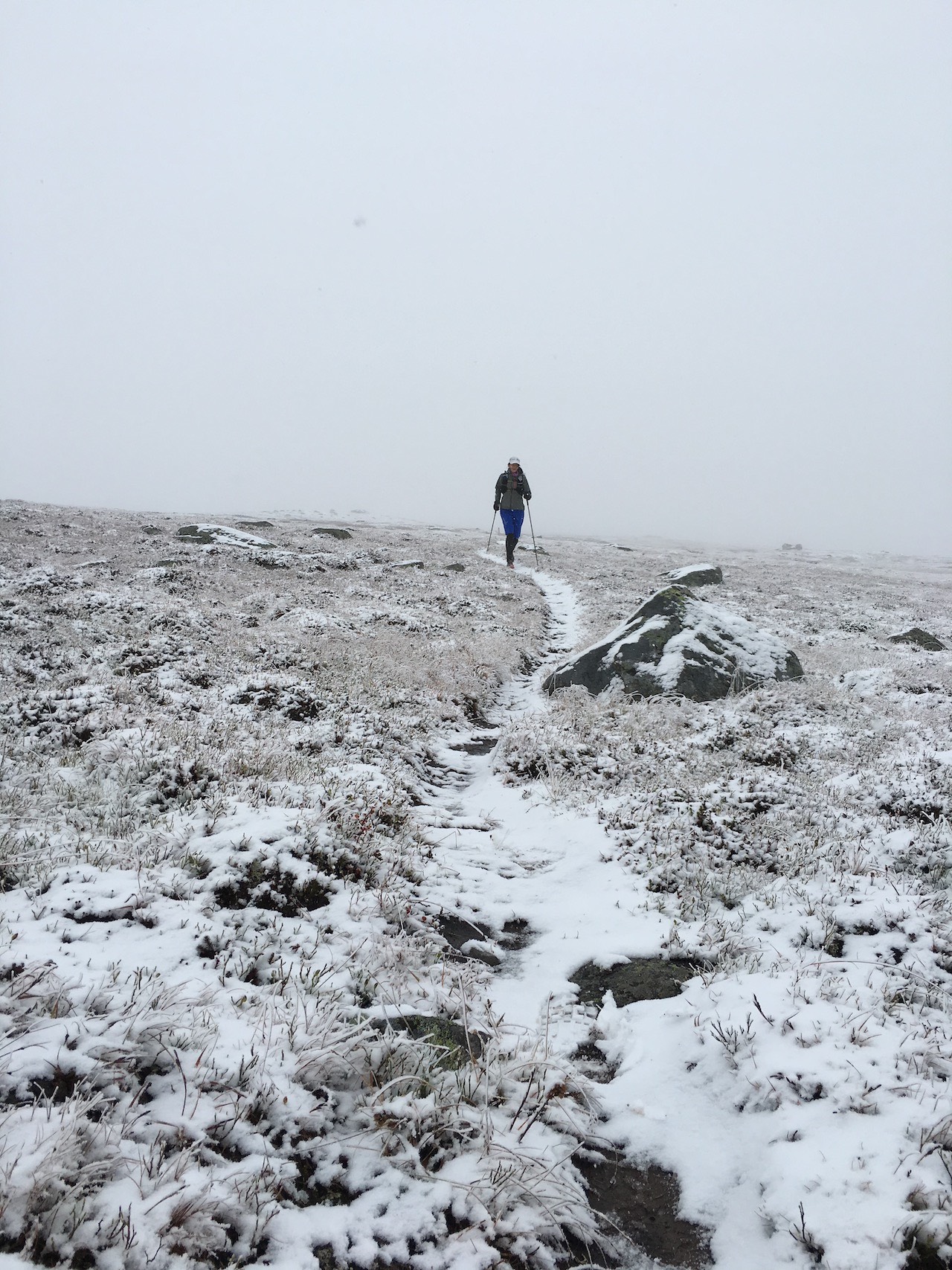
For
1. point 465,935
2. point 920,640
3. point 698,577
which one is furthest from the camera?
point 698,577

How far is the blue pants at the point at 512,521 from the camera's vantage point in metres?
26.9

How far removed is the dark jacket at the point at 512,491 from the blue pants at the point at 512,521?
30 cm

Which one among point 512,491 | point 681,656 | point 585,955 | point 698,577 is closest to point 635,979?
point 585,955

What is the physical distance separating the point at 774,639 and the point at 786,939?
980 cm

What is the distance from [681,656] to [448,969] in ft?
28.2

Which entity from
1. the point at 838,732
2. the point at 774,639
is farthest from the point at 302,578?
the point at 838,732

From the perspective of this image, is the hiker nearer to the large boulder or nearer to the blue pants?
the blue pants

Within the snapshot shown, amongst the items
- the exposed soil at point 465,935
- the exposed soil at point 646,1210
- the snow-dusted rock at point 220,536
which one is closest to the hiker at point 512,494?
the snow-dusted rock at point 220,536

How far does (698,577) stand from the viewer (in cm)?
3039

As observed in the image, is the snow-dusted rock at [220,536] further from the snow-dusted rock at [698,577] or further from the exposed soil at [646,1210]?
the exposed soil at [646,1210]

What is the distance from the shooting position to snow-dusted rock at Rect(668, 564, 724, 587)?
29.8 metres

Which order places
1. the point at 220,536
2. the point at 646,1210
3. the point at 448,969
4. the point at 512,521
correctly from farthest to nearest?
the point at 220,536 → the point at 512,521 → the point at 448,969 → the point at 646,1210

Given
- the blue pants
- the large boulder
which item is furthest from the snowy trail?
the blue pants

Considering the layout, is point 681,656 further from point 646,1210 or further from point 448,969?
point 646,1210
